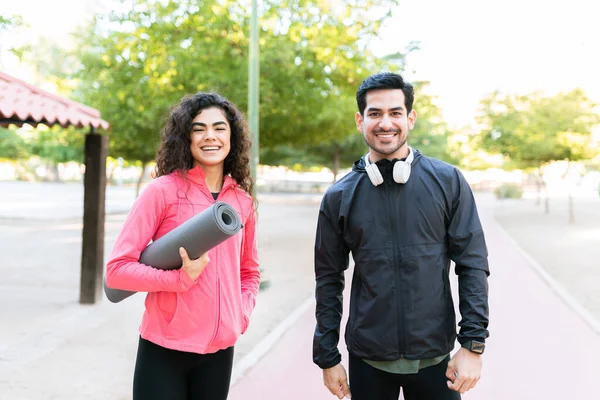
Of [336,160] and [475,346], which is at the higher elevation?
[336,160]

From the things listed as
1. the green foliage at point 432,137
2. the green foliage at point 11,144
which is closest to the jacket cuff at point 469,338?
the green foliage at point 432,137

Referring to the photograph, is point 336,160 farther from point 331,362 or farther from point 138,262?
point 138,262

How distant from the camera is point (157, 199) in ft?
7.41

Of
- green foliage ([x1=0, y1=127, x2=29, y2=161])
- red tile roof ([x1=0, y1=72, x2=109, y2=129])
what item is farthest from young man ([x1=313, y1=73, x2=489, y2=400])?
green foliage ([x1=0, y1=127, x2=29, y2=161])

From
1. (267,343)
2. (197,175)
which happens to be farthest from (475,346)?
(267,343)

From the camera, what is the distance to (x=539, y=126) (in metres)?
22.9

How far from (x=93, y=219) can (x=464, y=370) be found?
6995 mm

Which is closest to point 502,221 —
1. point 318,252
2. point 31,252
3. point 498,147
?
point 498,147

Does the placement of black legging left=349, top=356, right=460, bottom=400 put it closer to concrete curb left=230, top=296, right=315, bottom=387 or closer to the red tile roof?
concrete curb left=230, top=296, right=315, bottom=387

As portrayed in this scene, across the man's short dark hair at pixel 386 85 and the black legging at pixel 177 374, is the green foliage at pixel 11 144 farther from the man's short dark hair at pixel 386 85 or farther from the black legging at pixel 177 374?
the man's short dark hair at pixel 386 85

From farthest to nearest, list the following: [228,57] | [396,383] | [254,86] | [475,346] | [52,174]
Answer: [52,174]
[228,57]
[254,86]
[396,383]
[475,346]

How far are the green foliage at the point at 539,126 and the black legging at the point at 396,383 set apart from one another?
21985 mm

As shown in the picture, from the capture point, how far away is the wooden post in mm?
8086

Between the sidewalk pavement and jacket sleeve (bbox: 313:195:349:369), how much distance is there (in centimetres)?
241
